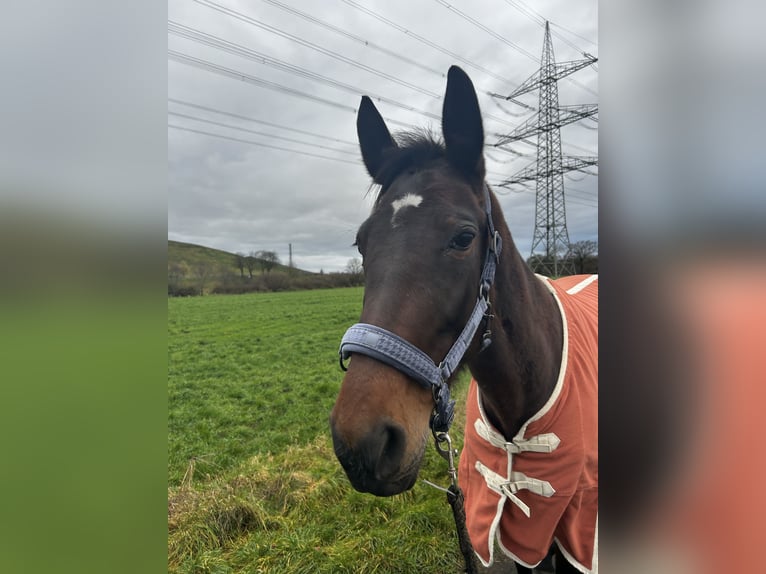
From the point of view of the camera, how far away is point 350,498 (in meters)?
3.62

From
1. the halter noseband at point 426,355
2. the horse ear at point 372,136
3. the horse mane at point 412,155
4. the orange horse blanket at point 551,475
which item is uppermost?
the horse ear at point 372,136

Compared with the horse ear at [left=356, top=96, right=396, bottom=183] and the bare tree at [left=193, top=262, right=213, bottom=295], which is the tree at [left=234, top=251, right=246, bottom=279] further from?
the horse ear at [left=356, top=96, right=396, bottom=183]

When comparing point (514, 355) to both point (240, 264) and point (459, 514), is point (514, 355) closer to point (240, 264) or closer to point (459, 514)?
point (459, 514)

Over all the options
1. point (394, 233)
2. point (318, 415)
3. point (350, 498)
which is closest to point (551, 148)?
point (394, 233)

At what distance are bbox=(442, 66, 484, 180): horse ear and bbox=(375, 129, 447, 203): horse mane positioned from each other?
0.21ft

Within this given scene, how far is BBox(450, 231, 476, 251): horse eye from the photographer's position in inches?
63.2

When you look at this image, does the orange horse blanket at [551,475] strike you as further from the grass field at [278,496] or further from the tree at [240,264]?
the tree at [240,264]

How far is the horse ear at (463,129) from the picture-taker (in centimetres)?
177

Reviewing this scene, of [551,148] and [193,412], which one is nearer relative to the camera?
[551,148]

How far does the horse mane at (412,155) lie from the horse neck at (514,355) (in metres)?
0.42

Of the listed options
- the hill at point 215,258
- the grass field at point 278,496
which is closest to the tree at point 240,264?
the hill at point 215,258

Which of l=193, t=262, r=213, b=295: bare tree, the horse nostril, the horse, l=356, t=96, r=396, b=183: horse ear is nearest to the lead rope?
the horse

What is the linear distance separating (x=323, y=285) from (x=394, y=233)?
43.4 ft
